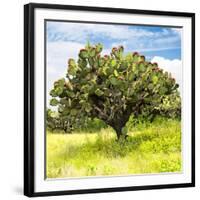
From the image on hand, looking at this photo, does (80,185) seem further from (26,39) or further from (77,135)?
(26,39)

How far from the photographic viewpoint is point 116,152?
3.75 m

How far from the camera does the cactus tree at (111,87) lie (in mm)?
3635

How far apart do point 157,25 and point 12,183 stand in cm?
120

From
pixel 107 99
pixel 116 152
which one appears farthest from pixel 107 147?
pixel 107 99

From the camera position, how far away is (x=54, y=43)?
11.8 feet

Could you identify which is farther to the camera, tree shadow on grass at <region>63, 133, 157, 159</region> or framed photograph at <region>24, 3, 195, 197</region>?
tree shadow on grass at <region>63, 133, 157, 159</region>

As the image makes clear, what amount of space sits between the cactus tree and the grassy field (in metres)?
0.09

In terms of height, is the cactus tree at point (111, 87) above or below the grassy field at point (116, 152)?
above

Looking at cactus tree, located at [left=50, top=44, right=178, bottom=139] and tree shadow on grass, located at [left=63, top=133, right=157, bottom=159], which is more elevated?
cactus tree, located at [left=50, top=44, right=178, bottom=139]

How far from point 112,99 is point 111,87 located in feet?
0.22

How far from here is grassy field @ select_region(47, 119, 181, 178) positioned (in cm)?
360

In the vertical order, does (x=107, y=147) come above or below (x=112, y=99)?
below

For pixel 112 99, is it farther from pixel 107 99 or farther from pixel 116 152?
pixel 116 152

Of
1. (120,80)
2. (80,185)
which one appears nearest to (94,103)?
(120,80)
